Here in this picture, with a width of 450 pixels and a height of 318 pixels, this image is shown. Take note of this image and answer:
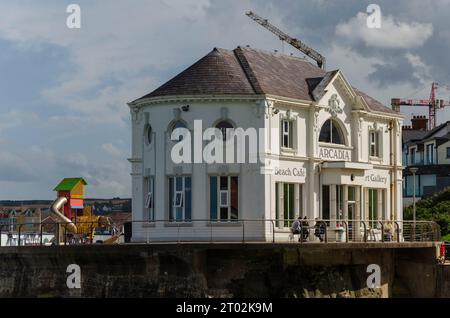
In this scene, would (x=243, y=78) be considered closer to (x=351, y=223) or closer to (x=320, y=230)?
(x=320, y=230)

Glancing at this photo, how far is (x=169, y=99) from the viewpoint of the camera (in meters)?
57.4

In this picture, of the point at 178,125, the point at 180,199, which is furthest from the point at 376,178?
the point at 178,125

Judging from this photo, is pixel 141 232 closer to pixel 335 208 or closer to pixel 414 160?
pixel 335 208

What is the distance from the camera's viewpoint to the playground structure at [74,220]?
5781cm

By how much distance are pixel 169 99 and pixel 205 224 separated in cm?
582

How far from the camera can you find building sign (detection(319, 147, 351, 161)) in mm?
60125

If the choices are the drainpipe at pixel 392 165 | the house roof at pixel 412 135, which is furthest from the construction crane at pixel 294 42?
the drainpipe at pixel 392 165

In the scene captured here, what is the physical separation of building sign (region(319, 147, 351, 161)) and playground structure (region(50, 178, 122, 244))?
33.5 ft

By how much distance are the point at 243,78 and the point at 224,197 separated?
5.51 meters

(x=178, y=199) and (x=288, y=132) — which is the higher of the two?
(x=288, y=132)

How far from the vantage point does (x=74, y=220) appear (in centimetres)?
6712

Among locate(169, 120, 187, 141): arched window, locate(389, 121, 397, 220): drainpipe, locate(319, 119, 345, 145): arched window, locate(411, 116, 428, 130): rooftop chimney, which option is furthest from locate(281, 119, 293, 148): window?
locate(411, 116, 428, 130): rooftop chimney

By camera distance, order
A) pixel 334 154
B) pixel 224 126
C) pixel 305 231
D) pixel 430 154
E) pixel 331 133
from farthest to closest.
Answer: pixel 430 154, pixel 331 133, pixel 334 154, pixel 224 126, pixel 305 231

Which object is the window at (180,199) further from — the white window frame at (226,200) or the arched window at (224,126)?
the arched window at (224,126)
